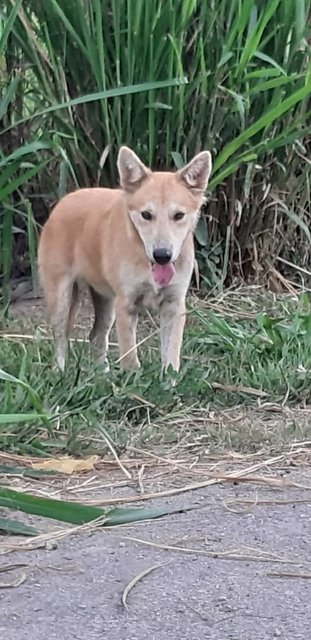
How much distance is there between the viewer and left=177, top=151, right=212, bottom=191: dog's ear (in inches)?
247

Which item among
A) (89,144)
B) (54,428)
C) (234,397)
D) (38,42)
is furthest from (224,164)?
(54,428)

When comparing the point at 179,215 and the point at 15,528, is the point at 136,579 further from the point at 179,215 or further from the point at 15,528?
the point at 179,215

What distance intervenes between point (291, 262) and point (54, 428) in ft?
11.8

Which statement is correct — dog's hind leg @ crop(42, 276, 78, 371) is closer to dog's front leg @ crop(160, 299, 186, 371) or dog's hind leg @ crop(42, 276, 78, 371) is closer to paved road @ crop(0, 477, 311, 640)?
dog's front leg @ crop(160, 299, 186, 371)

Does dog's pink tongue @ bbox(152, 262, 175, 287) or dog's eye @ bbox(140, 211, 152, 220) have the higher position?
dog's eye @ bbox(140, 211, 152, 220)

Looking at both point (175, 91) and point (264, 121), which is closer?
point (264, 121)

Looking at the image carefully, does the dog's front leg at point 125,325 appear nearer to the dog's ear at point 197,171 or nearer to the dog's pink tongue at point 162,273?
the dog's pink tongue at point 162,273

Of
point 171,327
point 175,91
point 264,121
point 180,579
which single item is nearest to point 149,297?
point 171,327

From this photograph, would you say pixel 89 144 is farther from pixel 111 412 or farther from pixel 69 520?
pixel 69 520

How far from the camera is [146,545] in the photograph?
3932 mm

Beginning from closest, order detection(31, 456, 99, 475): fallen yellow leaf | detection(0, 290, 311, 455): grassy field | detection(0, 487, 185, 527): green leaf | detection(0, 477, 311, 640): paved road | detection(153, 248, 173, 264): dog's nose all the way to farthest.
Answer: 1. detection(0, 477, 311, 640): paved road
2. detection(0, 487, 185, 527): green leaf
3. detection(31, 456, 99, 475): fallen yellow leaf
4. detection(0, 290, 311, 455): grassy field
5. detection(153, 248, 173, 264): dog's nose

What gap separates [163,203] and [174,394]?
1009 millimetres

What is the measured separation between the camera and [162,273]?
6.11 meters

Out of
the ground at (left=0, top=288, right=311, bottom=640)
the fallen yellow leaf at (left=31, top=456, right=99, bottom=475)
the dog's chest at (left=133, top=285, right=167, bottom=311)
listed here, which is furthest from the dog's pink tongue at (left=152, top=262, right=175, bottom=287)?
the fallen yellow leaf at (left=31, top=456, right=99, bottom=475)
